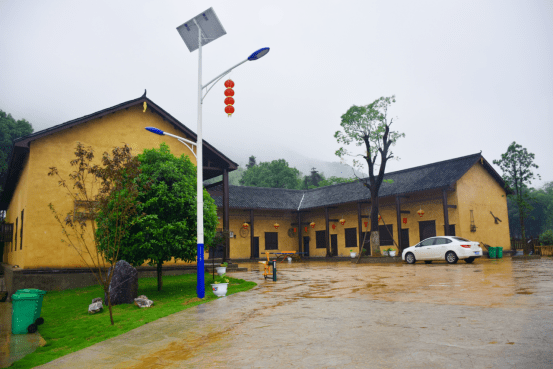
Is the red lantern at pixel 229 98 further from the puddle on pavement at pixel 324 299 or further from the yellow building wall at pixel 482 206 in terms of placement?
the yellow building wall at pixel 482 206

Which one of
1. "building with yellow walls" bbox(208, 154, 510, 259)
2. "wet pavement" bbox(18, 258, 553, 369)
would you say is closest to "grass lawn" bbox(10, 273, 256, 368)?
"wet pavement" bbox(18, 258, 553, 369)

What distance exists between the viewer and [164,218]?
1054 centimetres

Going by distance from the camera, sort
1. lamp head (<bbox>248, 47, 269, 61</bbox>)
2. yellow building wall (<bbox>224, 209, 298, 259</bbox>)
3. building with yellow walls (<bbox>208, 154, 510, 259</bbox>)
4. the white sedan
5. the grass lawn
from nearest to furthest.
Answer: the grass lawn < lamp head (<bbox>248, 47, 269, 61</bbox>) < the white sedan < building with yellow walls (<bbox>208, 154, 510, 259</bbox>) < yellow building wall (<bbox>224, 209, 298, 259</bbox>)

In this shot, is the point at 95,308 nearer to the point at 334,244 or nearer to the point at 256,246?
the point at 256,246

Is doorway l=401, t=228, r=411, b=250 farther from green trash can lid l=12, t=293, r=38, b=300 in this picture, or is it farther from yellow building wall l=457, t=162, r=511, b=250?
green trash can lid l=12, t=293, r=38, b=300

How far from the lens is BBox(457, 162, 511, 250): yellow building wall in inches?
970

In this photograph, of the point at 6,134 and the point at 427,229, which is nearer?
the point at 427,229

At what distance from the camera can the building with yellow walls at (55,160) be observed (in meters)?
13.7

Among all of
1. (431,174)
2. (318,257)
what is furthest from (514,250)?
(318,257)

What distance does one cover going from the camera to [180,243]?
10.4 meters

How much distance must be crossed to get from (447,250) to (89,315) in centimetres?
1512

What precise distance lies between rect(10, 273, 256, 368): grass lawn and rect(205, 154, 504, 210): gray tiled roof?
38.6 feet

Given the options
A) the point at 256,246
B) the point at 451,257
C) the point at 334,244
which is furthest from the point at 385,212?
the point at 256,246

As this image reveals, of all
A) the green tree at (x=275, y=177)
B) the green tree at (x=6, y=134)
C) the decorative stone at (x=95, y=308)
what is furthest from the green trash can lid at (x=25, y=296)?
the green tree at (x=275, y=177)
